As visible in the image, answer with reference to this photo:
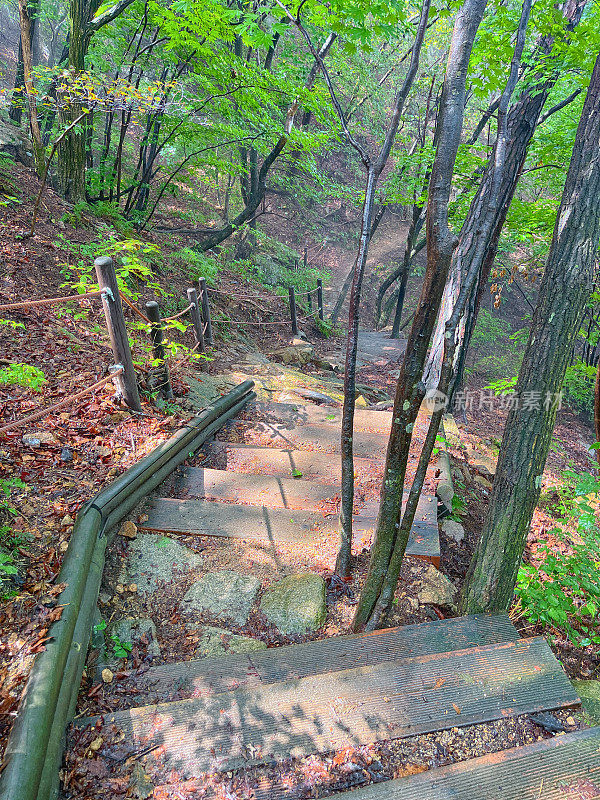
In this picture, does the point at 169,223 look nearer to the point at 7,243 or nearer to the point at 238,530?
the point at 7,243

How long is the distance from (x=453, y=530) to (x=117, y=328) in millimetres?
3293

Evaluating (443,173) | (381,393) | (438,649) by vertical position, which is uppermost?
(443,173)

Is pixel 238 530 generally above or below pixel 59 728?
below

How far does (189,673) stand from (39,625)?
73 cm

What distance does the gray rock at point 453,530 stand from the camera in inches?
147

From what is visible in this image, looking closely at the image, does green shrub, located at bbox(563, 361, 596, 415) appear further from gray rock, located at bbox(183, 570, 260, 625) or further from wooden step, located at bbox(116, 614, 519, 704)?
gray rock, located at bbox(183, 570, 260, 625)

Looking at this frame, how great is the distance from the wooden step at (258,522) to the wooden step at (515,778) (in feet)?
4.39

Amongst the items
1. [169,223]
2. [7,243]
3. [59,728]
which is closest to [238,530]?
[59,728]

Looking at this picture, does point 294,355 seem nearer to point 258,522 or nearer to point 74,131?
point 74,131

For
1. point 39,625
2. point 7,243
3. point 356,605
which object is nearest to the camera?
point 39,625

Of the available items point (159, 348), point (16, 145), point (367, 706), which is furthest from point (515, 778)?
point (16, 145)

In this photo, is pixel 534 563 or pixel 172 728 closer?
pixel 172 728

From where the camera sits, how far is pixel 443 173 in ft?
5.99

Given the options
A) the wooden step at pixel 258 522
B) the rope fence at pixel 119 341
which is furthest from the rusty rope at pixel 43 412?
the wooden step at pixel 258 522
